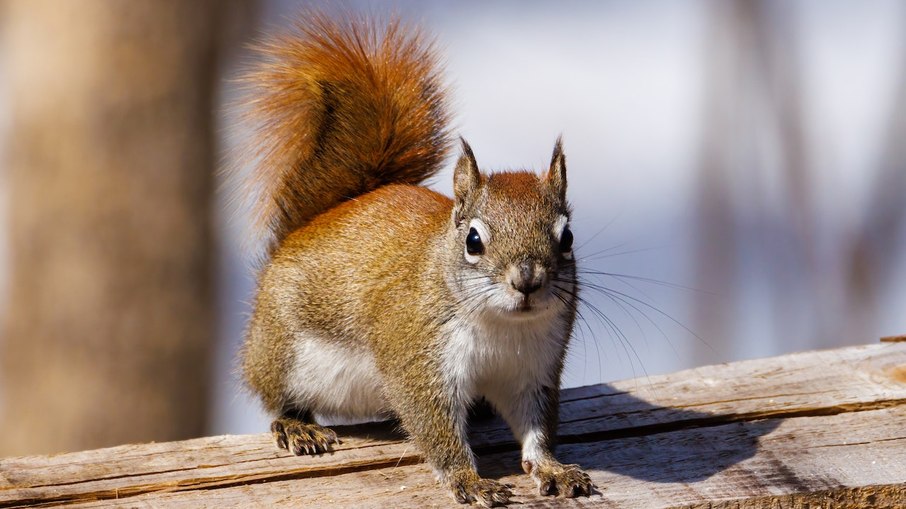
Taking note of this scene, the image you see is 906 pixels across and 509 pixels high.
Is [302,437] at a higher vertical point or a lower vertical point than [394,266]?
lower

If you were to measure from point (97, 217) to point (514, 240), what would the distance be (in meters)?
2.53

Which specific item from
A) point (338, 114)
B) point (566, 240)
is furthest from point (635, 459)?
point (338, 114)

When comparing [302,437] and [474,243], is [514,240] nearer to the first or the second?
[474,243]

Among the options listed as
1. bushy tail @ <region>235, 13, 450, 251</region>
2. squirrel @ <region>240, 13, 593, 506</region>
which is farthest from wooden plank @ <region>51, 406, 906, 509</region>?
bushy tail @ <region>235, 13, 450, 251</region>

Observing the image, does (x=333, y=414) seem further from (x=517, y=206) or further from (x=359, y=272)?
(x=517, y=206)

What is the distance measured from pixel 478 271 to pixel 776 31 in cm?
344

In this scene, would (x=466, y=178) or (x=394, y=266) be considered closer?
(x=466, y=178)

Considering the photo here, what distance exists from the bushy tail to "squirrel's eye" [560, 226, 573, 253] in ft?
3.18

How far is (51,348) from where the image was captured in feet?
15.8

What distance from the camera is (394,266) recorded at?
3.48 metres

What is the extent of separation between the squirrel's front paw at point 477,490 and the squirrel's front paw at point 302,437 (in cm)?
49

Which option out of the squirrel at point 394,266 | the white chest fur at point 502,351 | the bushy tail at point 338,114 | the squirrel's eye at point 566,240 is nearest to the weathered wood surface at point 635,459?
the squirrel at point 394,266

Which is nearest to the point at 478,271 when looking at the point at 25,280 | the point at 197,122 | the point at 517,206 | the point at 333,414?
the point at 517,206

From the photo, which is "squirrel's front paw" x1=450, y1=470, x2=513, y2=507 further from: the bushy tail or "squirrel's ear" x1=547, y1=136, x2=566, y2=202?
the bushy tail
